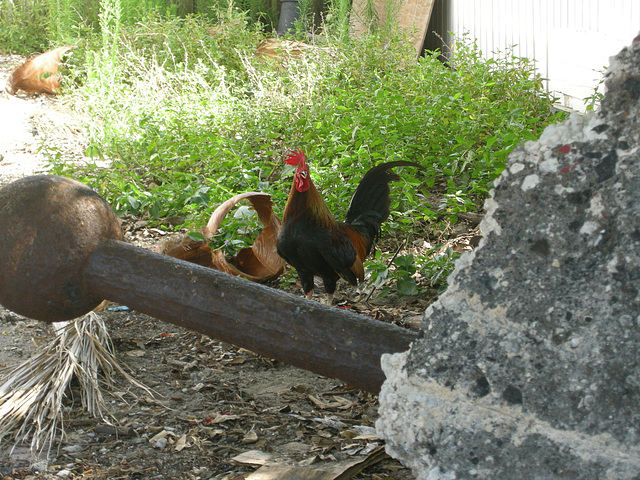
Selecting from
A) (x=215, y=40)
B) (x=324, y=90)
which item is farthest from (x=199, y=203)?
(x=215, y=40)

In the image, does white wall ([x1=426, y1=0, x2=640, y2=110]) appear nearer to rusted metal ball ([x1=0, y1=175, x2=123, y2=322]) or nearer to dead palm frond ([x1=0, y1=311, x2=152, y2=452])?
dead palm frond ([x1=0, y1=311, x2=152, y2=452])

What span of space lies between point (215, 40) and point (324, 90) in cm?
253

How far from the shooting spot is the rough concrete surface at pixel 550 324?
1.03 meters

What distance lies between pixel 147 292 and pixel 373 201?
112 inches

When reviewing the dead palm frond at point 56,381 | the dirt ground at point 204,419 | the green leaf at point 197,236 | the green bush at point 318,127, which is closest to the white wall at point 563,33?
the green bush at point 318,127

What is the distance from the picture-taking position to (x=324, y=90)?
7.25 meters

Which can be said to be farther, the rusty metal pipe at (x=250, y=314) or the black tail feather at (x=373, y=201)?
the black tail feather at (x=373, y=201)

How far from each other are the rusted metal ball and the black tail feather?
2.67 metres

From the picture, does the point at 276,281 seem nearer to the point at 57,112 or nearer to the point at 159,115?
the point at 159,115

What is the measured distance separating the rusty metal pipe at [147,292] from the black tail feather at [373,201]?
2646 millimetres

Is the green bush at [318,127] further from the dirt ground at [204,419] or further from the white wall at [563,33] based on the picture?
the dirt ground at [204,419]

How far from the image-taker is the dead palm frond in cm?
239

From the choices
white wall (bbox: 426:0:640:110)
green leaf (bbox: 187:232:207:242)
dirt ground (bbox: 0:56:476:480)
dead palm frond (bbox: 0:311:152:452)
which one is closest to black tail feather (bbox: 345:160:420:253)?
dirt ground (bbox: 0:56:476:480)

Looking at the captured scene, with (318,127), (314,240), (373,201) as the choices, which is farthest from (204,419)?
(318,127)
